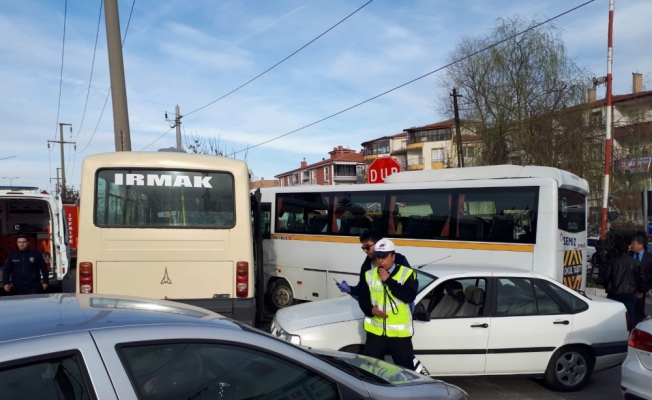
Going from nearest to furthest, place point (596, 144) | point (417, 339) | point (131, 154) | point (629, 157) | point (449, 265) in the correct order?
point (417, 339) → point (449, 265) → point (131, 154) → point (596, 144) → point (629, 157)

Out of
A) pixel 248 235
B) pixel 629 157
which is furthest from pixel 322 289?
pixel 629 157

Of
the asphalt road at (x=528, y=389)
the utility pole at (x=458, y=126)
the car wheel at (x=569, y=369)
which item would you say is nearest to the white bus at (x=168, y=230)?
the asphalt road at (x=528, y=389)

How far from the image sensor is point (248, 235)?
7.93 m

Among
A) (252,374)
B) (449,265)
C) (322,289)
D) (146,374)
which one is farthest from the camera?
(322,289)

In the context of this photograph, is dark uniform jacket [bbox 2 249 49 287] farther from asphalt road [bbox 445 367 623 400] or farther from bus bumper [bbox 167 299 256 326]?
asphalt road [bbox 445 367 623 400]

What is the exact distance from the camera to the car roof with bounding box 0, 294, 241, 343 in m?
2.26

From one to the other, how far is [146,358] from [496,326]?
470 cm

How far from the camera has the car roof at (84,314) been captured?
226 centimetres

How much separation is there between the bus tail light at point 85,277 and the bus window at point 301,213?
5.91 metres

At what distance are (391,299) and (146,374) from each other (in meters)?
3.03

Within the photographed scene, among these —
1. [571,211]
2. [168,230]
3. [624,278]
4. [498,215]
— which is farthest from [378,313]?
[571,211]

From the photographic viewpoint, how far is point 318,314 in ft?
20.0

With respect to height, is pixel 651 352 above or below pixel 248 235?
below

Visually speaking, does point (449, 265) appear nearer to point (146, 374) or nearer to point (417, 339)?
point (417, 339)
